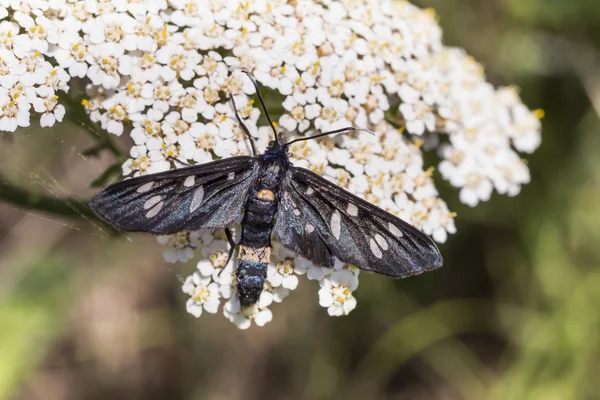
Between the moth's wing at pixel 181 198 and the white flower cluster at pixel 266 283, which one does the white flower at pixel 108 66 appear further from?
the white flower cluster at pixel 266 283

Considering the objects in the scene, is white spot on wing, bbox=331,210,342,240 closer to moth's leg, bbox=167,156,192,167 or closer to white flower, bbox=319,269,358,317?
white flower, bbox=319,269,358,317

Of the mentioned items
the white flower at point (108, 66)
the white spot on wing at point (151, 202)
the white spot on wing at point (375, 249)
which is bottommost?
the white spot on wing at point (151, 202)

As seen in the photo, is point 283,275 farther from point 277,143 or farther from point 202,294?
point 277,143

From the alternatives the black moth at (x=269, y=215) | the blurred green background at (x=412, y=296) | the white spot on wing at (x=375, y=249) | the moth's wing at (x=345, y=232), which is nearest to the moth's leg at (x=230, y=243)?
the black moth at (x=269, y=215)

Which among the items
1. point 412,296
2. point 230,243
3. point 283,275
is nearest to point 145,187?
point 230,243

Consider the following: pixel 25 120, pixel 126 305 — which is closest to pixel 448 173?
pixel 25 120

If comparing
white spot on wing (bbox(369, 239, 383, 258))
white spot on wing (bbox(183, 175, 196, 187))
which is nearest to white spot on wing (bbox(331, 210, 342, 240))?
white spot on wing (bbox(369, 239, 383, 258))

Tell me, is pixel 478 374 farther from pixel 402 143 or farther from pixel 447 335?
pixel 402 143
